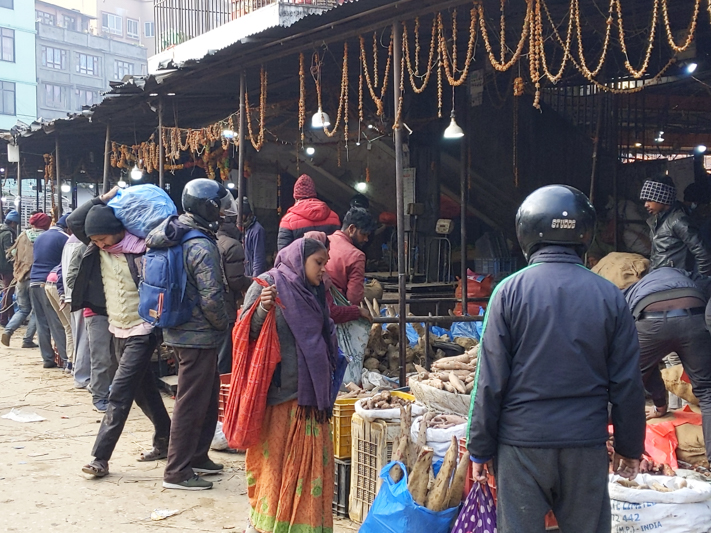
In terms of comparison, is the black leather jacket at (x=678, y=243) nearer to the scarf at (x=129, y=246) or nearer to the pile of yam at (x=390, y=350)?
the pile of yam at (x=390, y=350)

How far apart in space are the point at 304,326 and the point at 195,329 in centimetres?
148

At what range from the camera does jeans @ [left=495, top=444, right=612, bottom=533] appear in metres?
2.91

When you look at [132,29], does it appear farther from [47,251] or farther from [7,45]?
[47,251]

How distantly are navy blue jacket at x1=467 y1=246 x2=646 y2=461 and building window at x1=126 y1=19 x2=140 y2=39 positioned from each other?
2557 inches

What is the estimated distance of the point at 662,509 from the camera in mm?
3893

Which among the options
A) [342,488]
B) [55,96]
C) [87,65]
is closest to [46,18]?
[87,65]

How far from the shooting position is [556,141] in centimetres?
1160

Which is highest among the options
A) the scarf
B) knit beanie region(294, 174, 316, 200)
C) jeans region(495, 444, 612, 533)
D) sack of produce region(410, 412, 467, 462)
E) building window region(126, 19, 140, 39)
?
building window region(126, 19, 140, 39)

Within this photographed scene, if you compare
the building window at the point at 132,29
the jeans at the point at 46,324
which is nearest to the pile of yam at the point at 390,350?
the jeans at the point at 46,324

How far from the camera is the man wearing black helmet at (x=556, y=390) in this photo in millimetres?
2891

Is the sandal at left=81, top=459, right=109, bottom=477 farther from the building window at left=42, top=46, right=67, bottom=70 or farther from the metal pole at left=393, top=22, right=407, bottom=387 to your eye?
the building window at left=42, top=46, right=67, bottom=70

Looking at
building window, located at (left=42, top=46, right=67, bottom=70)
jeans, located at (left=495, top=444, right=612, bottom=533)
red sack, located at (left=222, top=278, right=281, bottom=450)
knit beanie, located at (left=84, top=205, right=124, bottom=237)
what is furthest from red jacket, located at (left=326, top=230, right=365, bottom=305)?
building window, located at (left=42, top=46, right=67, bottom=70)

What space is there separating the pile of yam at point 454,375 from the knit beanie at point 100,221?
2.92 metres

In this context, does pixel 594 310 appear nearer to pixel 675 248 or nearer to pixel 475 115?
pixel 675 248
